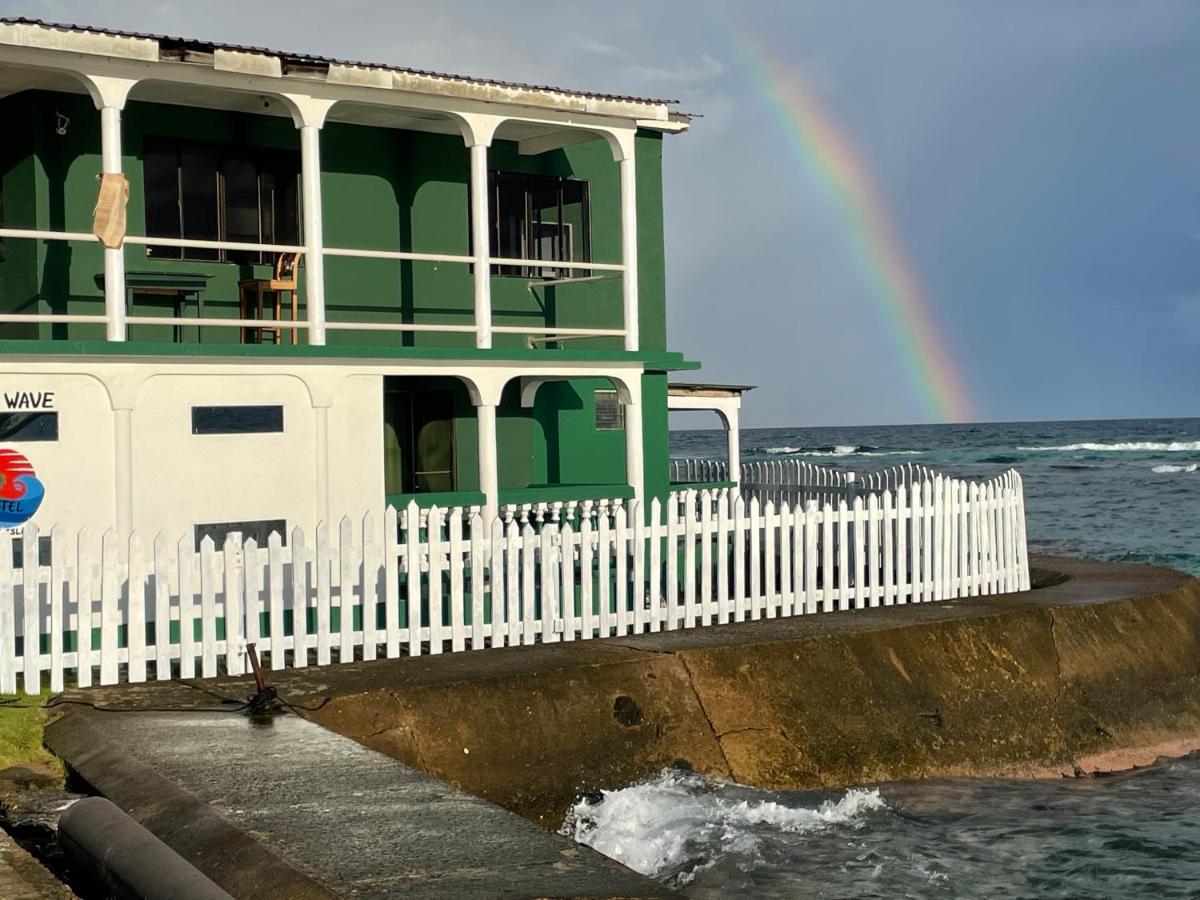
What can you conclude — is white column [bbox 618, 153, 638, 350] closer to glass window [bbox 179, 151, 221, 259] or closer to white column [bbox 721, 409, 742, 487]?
glass window [bbox 179, 151, 221, 259]

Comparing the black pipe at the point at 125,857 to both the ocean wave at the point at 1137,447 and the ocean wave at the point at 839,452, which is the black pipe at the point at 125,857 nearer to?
the ocean wave at the point at 1137,447

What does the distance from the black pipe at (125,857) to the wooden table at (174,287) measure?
32.9 feet

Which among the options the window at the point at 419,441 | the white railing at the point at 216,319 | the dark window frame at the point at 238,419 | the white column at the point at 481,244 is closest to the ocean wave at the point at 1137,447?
the window at the point at 419,441

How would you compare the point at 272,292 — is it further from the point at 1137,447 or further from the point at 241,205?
the point at 1137,447

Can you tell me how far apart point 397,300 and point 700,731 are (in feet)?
30.1

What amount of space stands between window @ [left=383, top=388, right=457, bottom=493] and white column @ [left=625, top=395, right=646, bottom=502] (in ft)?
9.09

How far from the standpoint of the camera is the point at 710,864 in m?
8.91

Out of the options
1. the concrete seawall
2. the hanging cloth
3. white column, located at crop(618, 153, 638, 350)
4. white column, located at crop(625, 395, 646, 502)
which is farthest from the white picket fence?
white column, located at crop(618, 153, 638, 350)

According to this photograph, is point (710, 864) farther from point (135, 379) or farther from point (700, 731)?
point (135, 379)

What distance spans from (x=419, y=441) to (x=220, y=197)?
411 centimetres

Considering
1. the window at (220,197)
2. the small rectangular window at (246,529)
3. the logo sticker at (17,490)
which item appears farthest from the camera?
the window at (220,197)

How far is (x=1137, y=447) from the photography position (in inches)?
4001

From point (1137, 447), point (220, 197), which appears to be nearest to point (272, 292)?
point (220, 197)

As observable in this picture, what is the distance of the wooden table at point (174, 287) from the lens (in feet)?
52.8
